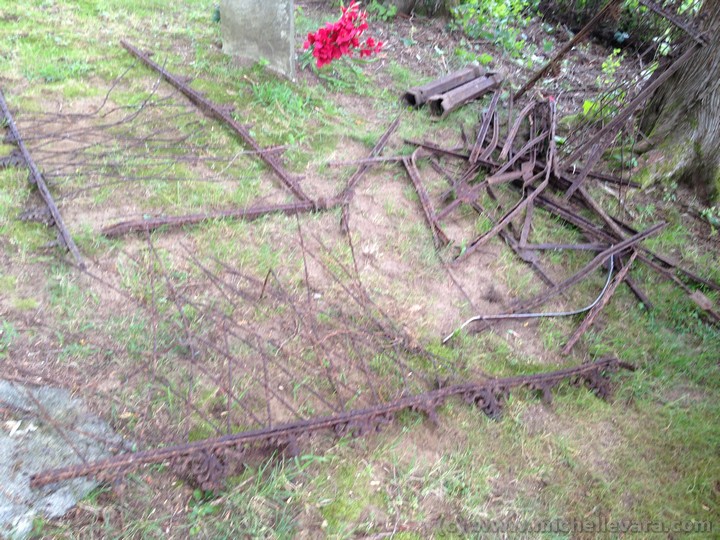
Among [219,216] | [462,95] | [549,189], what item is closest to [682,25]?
[549,189]

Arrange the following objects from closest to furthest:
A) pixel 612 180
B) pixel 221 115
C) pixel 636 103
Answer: pixel 636 103
pixel 221 115
pixel 612 180

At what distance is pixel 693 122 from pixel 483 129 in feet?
6.24

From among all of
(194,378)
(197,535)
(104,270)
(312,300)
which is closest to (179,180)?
(104,270)

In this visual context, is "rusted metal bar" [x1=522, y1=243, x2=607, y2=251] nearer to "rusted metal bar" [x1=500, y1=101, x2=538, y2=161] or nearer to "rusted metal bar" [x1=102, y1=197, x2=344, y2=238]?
"rusted metal bar" [x1=500, y1=101, x2=538, y2=161]

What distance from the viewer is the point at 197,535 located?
2.22 metres

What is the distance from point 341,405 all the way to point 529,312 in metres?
1.68

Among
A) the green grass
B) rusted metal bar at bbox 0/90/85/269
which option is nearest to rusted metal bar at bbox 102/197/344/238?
the green grass

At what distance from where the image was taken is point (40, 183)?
3703mm

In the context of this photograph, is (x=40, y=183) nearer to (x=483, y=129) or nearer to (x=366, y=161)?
(x=366, y=161)

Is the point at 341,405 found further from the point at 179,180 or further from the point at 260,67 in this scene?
the point at 260,67

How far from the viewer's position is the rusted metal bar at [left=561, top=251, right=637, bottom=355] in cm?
356

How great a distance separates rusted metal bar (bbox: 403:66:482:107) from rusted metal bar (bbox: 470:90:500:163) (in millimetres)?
515

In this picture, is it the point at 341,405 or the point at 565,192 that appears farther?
the point at 565,192

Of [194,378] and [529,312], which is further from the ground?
[529,312]
